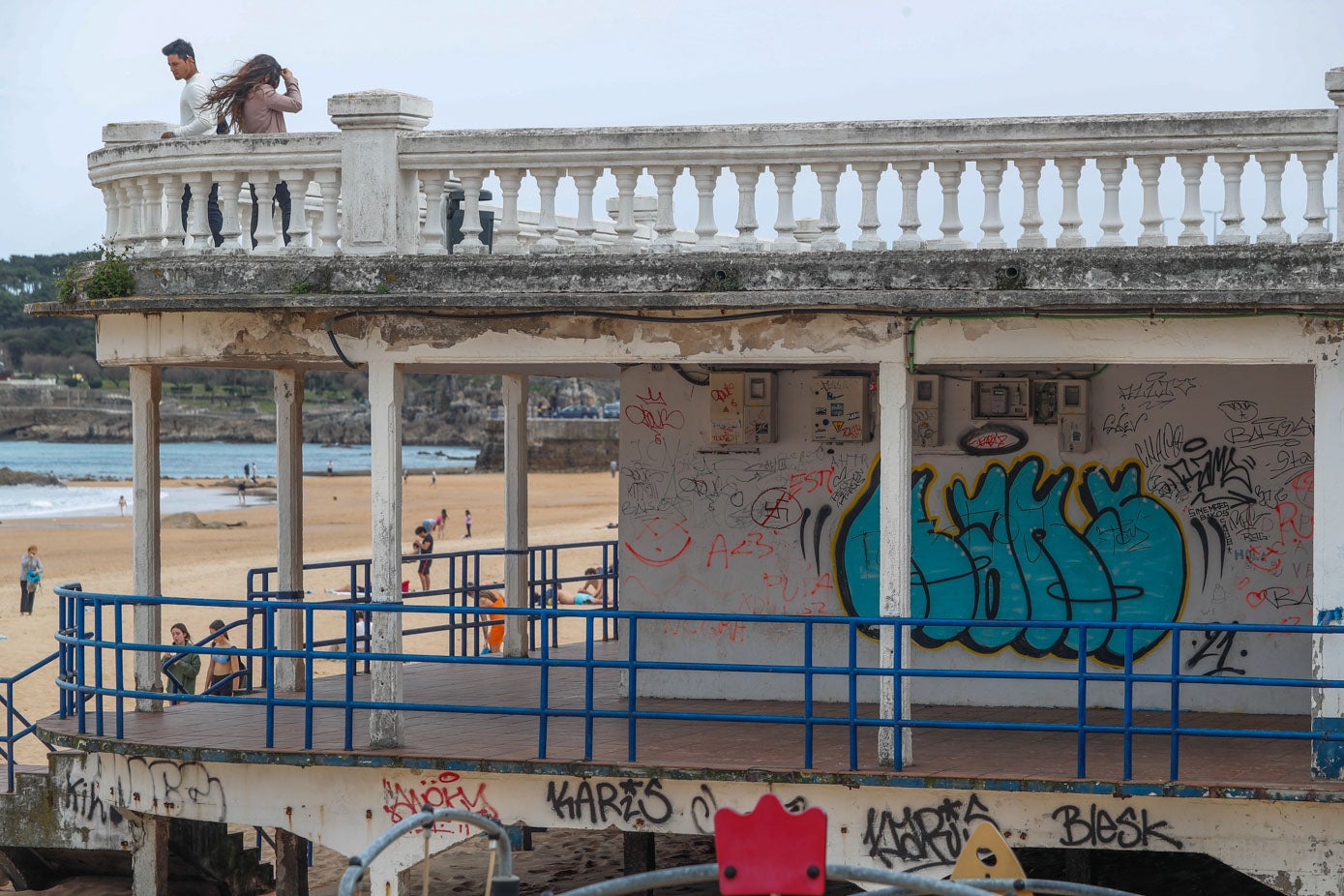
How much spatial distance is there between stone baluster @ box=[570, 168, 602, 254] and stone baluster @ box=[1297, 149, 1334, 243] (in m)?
4.05

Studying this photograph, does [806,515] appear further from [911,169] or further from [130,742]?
[130,742]

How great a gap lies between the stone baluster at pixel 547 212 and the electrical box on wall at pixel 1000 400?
336 centimetres

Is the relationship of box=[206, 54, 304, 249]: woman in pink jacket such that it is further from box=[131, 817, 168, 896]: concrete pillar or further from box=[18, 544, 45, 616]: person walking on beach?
box=[18, 544, 45, 616]: person walking on beach

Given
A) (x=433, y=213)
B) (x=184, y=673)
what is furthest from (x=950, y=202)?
(x=184, y=673)

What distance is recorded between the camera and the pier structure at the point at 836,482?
28.5 ft

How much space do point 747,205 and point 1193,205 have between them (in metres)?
2.58

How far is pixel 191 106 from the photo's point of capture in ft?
35.0

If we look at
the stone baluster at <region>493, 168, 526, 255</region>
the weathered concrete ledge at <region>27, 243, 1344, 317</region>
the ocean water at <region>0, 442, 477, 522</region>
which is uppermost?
the stone baluster at <region>493, 168, 526, 255</region>

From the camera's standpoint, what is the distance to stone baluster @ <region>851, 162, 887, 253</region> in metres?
9.26

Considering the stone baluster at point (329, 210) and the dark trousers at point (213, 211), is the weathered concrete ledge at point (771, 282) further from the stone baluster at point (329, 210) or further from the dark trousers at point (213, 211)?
the dark trousers at point (213, 211)

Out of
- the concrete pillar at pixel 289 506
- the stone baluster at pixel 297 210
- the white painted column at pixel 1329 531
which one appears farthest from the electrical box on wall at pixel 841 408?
the concrete pillar at pixel 289 506

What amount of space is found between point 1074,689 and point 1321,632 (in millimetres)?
2706

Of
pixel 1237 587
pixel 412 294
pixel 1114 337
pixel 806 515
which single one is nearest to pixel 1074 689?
pixel 1237 587

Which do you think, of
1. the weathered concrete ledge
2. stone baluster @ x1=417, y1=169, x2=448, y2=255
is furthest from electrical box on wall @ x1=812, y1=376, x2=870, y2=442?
stone baluster @ x1=417, y1=169, x2=448, y2=255
